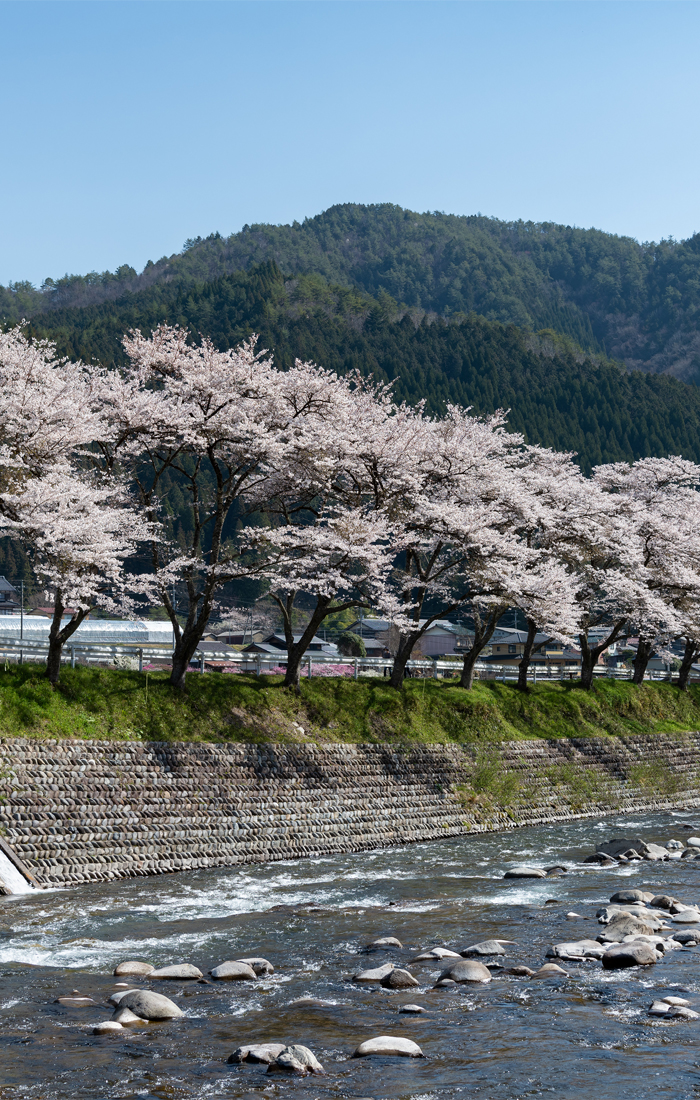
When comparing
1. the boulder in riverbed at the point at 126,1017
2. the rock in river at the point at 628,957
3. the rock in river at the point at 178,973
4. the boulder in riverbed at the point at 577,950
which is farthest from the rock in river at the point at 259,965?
the rock in river at the point at 628,957

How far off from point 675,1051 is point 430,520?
79.0 feet

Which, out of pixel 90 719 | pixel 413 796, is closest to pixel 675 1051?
pixel 90 719

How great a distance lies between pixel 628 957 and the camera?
13.9 m

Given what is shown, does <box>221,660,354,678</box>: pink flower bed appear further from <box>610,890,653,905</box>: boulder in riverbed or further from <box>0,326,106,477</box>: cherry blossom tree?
<box>610,890,653,905</box>: boulder in riverbed

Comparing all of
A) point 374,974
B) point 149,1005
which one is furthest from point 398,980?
point 149,1005

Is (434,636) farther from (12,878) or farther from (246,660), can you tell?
(12,878)

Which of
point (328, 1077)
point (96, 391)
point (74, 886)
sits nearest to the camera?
point (328, 1077)

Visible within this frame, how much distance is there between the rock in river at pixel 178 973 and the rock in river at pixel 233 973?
0.73ft

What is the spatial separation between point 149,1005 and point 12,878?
9652 millimetres

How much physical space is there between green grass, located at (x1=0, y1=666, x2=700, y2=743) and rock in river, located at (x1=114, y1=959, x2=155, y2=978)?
10450mm

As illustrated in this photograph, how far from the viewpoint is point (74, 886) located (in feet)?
67.6

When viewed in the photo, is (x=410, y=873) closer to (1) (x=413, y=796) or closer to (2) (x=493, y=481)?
(1) (x=413, y=796)

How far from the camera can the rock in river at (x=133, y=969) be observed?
13.3 metres

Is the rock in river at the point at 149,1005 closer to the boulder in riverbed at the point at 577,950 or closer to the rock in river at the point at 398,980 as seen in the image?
the rock in river at the point at 398,980
